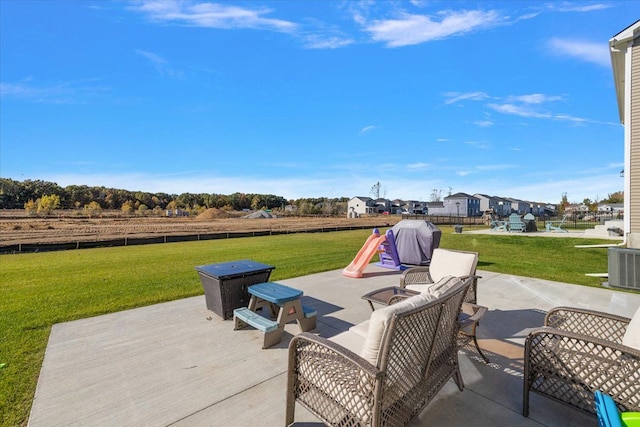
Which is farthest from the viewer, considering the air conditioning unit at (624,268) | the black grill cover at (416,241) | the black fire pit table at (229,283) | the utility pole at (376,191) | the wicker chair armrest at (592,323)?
the utility pole at (376,191)

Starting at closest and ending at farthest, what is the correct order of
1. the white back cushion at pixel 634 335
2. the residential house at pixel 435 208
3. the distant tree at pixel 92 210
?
the white back cushion at pixel 634 335
the distant tree at pixel 92 210
the residential house at pixel 435 208

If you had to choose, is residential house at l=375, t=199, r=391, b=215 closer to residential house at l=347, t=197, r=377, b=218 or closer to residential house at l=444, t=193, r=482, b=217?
residential house at l=347, t=197, r=377, b=218

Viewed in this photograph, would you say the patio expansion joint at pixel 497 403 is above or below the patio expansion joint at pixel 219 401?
above

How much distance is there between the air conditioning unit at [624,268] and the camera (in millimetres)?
6078

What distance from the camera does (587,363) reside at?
1.99m

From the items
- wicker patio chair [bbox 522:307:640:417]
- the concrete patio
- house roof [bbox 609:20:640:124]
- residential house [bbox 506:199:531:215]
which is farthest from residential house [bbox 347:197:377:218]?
wicker patio chair [bbox 522:307:640:417]

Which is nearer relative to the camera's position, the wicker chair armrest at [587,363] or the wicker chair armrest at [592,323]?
the wicker chair armrest at [587,363]

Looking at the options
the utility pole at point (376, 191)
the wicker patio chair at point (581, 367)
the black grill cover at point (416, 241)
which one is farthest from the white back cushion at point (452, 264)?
the utility pole at point (376, 191)

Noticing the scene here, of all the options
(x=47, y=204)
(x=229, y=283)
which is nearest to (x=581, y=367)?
(x=229, y=283)

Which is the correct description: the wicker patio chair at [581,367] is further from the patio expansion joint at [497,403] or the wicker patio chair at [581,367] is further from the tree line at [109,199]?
the tree line at [109,199]

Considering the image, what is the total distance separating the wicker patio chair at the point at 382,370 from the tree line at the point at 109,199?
75478mm

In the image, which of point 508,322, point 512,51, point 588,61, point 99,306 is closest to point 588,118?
point 588,61

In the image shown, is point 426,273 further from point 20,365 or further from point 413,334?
point 20,365

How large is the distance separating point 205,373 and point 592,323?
12.3ft
